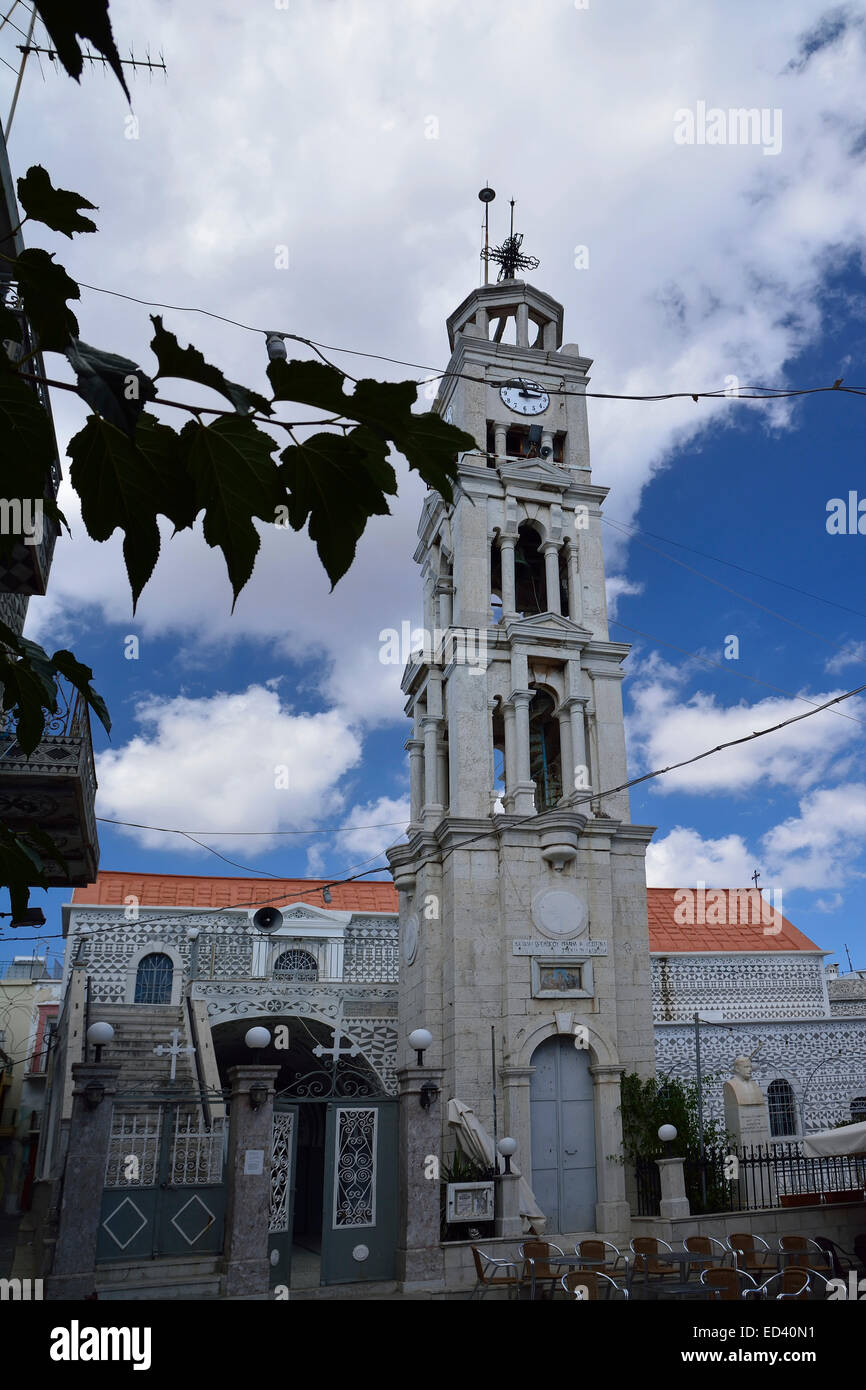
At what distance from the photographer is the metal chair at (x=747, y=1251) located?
12500mm

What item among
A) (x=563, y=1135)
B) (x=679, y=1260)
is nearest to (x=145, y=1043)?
(x=563, y=1135)

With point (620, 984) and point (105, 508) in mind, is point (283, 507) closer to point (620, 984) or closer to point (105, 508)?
point (105, 508)

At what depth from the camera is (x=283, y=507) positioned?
5.16 feet

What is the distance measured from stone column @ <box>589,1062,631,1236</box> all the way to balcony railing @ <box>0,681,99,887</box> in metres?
10.7

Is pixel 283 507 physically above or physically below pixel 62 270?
below

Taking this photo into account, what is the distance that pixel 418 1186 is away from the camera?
1358 cm

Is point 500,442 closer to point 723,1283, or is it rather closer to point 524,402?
point 524,402

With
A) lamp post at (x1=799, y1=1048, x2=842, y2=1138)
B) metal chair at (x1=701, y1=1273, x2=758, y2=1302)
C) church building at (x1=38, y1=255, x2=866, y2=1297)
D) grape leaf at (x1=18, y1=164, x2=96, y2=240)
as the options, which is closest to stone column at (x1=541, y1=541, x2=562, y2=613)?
church building at (x1=38, y1=255, x2=866, y2=1297)

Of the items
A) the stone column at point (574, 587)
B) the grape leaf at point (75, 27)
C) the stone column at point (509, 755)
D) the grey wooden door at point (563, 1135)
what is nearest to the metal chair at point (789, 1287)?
the grey wooden door at point (563, 1135)

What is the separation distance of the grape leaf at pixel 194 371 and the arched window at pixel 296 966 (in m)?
30.3

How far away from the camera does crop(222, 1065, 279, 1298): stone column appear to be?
12.2 metres
